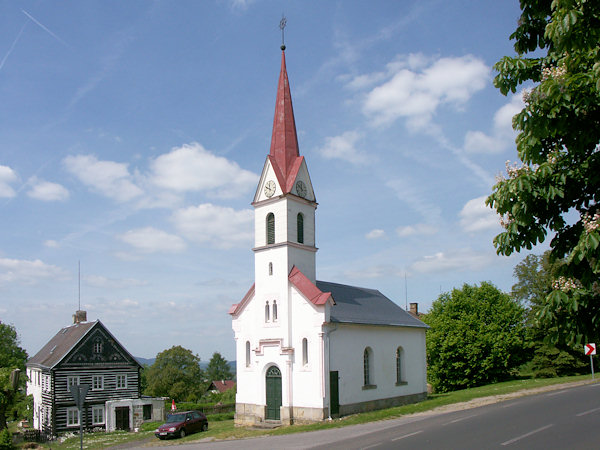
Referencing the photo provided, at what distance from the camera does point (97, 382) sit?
1690 inches

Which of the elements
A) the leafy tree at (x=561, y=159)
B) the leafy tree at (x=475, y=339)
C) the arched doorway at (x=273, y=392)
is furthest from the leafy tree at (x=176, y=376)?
the leafy tree at (x=561, y=159)

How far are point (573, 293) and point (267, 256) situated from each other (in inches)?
981

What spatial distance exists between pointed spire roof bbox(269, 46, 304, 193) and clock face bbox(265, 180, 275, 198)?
0.61 m

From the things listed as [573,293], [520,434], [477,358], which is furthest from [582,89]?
[477,358]

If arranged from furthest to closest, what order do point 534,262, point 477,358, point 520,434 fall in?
1. point 534,262
2. point 477,358
3. point 520,434

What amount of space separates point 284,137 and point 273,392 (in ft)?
53.3

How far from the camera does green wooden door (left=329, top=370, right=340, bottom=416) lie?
27969 millimetres

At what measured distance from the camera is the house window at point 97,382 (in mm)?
42688

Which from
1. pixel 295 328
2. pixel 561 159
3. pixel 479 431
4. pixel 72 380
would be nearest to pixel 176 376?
pixel 72 380

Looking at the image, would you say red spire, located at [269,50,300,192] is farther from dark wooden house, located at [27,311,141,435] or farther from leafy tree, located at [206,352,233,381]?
leafy tree, located at [206,352,233,381]

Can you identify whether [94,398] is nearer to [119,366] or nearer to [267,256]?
[119,366]

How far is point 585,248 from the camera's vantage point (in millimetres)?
6152

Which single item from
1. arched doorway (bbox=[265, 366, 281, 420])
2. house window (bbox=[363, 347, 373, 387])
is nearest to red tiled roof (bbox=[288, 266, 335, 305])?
arched doorway (bbox=[265, 366, 281, 420])

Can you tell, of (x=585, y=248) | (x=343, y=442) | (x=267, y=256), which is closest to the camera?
(x=585, y=248)
